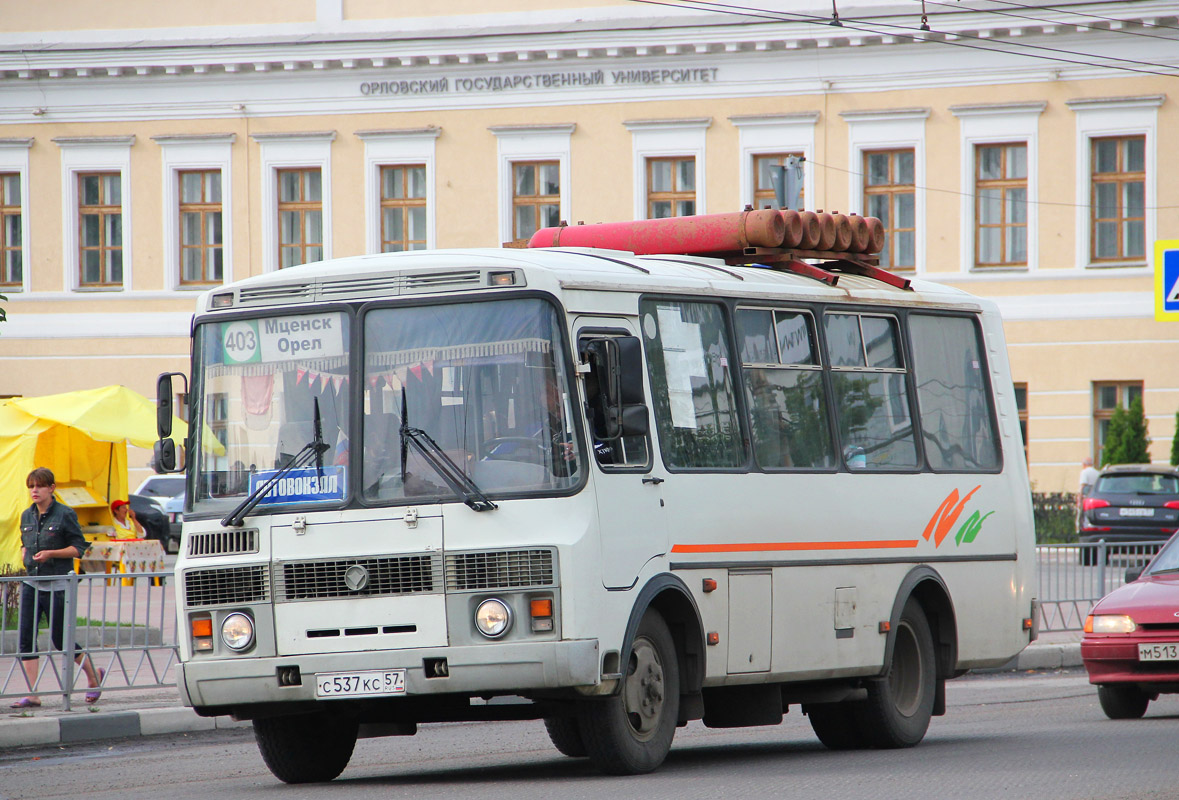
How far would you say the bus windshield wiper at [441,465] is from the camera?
9680 millimetres

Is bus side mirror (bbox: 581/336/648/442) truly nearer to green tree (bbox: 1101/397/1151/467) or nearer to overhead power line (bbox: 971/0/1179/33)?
green tree (bbox: 1101/397/1151/467)

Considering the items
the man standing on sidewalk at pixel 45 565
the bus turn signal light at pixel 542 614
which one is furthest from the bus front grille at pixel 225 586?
the man standing on sidewalk at pixel 45 565

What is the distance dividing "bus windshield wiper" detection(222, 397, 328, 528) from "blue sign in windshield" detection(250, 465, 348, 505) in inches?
0.8

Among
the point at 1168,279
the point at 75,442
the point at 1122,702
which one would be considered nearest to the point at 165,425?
the point at 1122,702

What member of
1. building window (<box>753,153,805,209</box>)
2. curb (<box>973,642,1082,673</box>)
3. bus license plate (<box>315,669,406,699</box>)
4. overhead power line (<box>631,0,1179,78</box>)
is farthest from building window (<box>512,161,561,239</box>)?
bus license plate (<box>315,669,406,699</box>)

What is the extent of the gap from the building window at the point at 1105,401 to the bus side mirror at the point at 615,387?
103 feet

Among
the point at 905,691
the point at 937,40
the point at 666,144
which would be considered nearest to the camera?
the point at 905,691

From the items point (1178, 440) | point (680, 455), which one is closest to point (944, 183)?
point (1178, 440)

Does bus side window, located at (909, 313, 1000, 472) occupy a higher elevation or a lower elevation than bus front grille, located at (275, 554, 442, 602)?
higher

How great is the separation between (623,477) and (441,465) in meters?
0.96

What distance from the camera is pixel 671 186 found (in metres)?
42.1

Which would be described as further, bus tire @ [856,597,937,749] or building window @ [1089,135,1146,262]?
building window @ [1089,135,1146,262]

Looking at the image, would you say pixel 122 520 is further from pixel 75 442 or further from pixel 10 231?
pixel 10 231

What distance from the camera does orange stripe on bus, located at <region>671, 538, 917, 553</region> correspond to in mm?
10641
